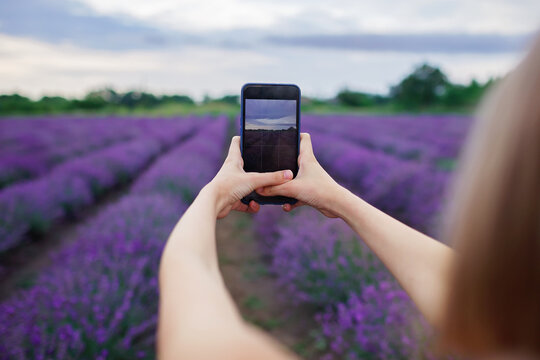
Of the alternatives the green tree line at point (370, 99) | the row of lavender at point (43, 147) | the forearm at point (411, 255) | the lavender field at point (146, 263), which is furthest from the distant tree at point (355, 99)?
the forearm at point (411, 255)

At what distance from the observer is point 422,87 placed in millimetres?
36031

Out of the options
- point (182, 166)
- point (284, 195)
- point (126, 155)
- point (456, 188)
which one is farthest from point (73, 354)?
point (126, 155)

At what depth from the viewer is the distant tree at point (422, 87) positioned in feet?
114

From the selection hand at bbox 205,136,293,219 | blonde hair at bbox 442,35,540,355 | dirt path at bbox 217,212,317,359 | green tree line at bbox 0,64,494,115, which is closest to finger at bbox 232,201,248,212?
hand at bbox 205,136,293,219

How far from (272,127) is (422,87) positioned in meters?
38.3

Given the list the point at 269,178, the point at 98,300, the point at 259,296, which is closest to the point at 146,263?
the point at 98,300

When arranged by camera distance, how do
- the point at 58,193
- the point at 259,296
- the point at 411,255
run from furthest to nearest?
the point at 58,193 → the point at 259,296 → the point at 411,255

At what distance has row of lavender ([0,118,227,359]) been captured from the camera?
6.28 feet

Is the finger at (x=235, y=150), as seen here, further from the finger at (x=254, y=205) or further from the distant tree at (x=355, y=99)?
the distant tree at (x=355, y=99)

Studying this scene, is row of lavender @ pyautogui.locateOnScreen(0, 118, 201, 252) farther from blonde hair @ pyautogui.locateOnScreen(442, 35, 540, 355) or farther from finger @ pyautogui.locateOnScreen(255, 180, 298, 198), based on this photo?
blonde hair @ pyautogui.locateOnScreen(442, 35, 540, 355)

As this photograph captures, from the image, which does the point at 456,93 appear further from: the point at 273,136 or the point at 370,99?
the point at 273,136

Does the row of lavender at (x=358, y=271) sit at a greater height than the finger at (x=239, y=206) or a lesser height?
lesser

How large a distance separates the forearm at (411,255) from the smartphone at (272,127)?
1.09ft

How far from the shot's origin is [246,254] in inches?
172
